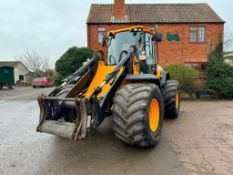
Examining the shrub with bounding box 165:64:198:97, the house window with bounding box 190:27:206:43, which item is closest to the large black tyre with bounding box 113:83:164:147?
the shrub with bounding box 165:64:198:97

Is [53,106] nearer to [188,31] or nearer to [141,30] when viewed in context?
[141,30]

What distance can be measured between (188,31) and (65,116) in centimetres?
1730

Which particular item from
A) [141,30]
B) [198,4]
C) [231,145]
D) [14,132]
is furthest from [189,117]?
[198,4]

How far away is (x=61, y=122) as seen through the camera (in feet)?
12.6

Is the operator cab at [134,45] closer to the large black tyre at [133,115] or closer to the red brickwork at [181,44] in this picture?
the large black tyre at [133,115]

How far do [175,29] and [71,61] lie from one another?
9930 mm

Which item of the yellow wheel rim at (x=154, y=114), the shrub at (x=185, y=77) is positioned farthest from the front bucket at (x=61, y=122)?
the shrub at (x=185, y=77)

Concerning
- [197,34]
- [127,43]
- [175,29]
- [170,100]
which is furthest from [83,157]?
[197,34]

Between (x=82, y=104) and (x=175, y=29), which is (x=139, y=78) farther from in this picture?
(x=175, y=29)

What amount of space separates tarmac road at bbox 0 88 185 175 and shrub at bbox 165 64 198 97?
297 inches

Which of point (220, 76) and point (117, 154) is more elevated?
point (220, 76)

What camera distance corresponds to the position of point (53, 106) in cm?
412

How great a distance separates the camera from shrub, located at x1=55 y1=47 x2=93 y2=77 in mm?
15187

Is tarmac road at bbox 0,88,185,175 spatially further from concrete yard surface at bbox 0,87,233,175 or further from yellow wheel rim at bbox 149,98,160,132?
yellow wheel rim at bbox 149,98,160,132
